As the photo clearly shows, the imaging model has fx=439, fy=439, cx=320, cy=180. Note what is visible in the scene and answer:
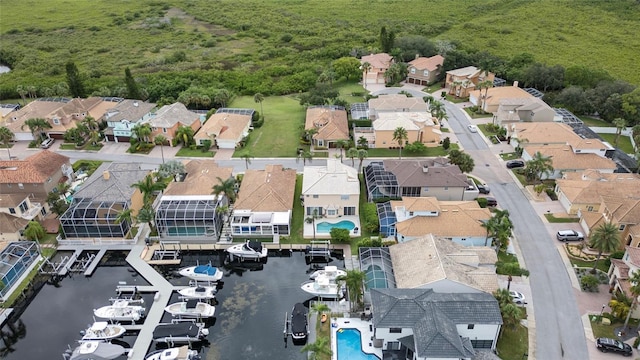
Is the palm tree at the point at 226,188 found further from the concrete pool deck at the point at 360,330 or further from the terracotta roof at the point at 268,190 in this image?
the concrete pool deck at the point at 360,330

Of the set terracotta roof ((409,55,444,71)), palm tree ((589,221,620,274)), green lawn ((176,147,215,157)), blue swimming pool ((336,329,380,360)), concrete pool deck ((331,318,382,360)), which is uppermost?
terracotta roof ((409,55,444,71))

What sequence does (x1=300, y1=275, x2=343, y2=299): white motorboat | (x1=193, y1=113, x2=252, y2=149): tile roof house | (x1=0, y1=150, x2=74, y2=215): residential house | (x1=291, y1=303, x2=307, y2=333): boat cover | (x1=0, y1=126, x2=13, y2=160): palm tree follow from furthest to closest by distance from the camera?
1. (x1=193, y1=113, x2=252, y2=149): tile roof house
2. (x1=0, y1=126, x2=13, y2=160): palm tree
3. (x1=0, y1=150, x2=74, y2=215): residential house
4. (x1=300, y1=275, x2=343, y2=299): white motorboat
5. (x1=291, y1=303, x2=307, y2=333): boat cover

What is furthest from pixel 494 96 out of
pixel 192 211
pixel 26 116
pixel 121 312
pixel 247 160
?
pixel 26 116

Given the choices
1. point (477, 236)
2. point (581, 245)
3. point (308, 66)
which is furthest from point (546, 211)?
point (308, 66)

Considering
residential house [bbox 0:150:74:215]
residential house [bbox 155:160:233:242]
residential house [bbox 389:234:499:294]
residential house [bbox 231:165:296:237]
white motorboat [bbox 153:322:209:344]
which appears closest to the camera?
white motorboat [bbox 153:322:209:344]

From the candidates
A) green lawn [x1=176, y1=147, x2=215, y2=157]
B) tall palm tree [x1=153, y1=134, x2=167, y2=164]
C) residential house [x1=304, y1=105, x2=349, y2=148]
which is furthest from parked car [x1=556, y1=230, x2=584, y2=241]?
tall palm tree [x1=153, y1=134, x2=167, y2=164]

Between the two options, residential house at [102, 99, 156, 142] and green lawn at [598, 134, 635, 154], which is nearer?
green lawn at [598, 134, 635, 154]

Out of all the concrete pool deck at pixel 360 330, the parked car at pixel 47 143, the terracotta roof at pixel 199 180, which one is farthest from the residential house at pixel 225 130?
the concrete pool deck at pixel 360 330

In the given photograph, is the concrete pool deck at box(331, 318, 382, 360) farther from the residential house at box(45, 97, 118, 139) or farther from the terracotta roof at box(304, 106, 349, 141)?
the residential house at box(45, 97, 118, 139)
